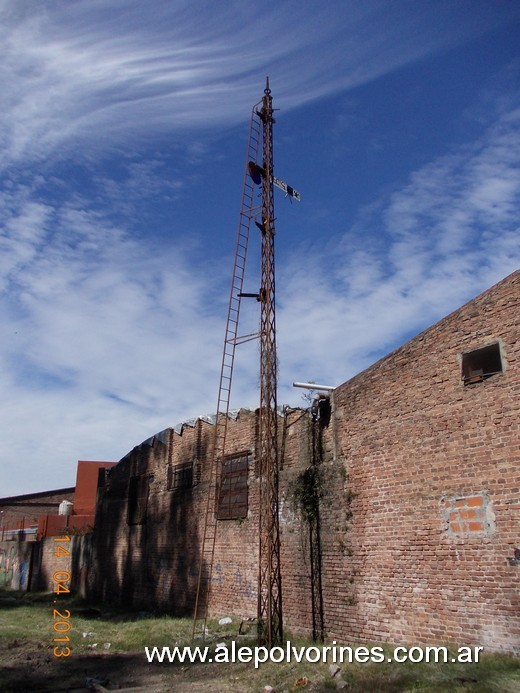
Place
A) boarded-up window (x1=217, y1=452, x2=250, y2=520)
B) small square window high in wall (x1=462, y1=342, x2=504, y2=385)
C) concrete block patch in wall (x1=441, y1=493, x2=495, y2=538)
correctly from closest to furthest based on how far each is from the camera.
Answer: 1. concrete block patch in wall (x1=441, y1=493, x2=495, y2=538)
2. small square window high in wall (x1=462, y1=342, x2=504, y2=385)
3. boarded-up window (x1=217, y1=452, x2=250, y2=520)

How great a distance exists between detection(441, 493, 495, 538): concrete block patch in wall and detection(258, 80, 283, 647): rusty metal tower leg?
3836mm

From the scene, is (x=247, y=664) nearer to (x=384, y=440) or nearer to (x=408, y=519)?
(x=408, y=519)

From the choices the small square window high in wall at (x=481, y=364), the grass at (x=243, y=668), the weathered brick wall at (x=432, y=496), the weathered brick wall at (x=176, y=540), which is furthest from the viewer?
the weathered brick wall at (x=176, y=540)

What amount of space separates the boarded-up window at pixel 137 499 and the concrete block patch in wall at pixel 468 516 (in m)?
12.1

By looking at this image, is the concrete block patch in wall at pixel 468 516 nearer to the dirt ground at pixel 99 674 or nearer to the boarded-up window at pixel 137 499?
the dirt ground at pixel 99 674

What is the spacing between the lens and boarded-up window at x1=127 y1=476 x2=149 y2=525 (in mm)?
18844

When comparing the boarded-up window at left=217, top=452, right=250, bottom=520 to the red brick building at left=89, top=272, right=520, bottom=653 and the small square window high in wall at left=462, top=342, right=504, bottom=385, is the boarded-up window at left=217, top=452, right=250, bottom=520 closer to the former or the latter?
the red brick building at left=89, top=272, right=520, bottom=653

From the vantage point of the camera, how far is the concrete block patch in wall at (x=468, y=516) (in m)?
8.64

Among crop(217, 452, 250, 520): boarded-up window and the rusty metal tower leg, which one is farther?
crop(217, 452, 250, 520): boarded-up window

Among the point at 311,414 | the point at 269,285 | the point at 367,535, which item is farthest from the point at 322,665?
the point at 269,285

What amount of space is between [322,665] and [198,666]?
2.48 meters

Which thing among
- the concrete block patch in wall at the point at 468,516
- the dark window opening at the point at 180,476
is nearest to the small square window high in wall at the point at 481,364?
the concrete block patch in wall at the point at 468,516

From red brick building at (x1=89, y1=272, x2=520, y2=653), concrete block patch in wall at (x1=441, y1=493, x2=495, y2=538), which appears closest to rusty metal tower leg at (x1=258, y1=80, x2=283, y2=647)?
red brick building at (x1=89, y1=272, x2=520, y2=653)
